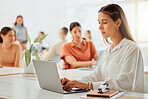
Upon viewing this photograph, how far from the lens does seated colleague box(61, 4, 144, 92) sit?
152cm

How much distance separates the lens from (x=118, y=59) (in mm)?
1658

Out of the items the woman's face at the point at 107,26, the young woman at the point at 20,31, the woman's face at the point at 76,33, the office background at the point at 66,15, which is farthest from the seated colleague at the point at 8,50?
the office background at the point at 66,15

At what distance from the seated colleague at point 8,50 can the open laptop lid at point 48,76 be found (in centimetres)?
233

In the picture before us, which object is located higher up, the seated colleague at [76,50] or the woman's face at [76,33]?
the woman's face at [76,33]

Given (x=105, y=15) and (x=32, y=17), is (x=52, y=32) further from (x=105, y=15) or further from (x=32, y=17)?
(x=105, y=15)

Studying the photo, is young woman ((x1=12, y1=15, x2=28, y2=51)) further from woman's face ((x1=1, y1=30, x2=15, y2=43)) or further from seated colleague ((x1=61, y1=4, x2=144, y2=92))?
seated colleague ((x1=61, y1=4, x2=144, y2=92))

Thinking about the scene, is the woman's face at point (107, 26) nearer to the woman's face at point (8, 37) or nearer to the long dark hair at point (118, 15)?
the long dark hair at point (118, 15)

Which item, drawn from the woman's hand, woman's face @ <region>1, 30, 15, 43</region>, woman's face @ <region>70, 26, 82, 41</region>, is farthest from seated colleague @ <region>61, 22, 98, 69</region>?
the woman's hand

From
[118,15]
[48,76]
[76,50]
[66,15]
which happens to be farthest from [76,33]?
[66,15]

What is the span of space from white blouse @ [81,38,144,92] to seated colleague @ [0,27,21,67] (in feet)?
7.68

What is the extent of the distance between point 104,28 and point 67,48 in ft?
6.66

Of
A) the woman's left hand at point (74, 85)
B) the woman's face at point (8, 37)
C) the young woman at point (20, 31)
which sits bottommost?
the woman's left hand at point (74, 85)

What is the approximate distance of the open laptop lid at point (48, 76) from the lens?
1478mm

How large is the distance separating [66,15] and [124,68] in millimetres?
6991
